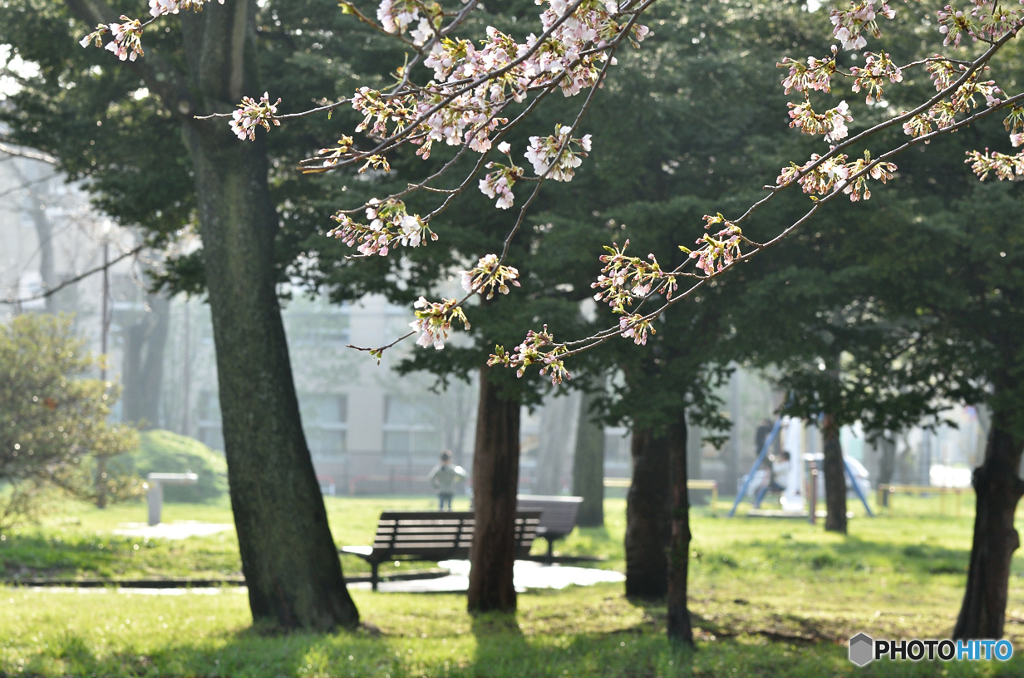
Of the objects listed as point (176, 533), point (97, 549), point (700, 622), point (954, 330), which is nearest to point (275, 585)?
point (700, 622)

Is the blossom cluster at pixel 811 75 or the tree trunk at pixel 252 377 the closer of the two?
the blossom cluster at pixel 811 75

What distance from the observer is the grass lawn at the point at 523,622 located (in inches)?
310

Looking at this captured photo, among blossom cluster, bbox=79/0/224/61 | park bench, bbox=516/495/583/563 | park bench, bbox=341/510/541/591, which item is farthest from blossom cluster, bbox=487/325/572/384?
park bench, bbox=516/495/583/563

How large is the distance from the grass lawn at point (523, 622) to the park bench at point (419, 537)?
19.3 inches

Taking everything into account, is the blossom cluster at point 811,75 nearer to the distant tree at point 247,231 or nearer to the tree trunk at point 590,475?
the distant tree at point 247,231

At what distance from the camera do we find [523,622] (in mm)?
10445

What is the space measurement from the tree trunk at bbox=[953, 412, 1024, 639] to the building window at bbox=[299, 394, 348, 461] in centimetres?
4537

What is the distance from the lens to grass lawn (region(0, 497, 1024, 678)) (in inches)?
310

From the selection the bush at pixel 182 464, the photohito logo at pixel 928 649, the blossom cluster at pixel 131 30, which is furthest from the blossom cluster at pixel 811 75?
the bush at pixel 182 464

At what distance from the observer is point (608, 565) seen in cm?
1638

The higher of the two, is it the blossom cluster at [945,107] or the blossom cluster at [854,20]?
the blossom cluster at [854,20]

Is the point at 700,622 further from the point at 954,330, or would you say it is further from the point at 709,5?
the point at 709,5

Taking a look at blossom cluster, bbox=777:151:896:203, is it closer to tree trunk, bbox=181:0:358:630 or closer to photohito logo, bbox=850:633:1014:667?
photohito logo, bbox=850:633:1014:667

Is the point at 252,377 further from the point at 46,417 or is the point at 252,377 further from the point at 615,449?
the point at 615,449
